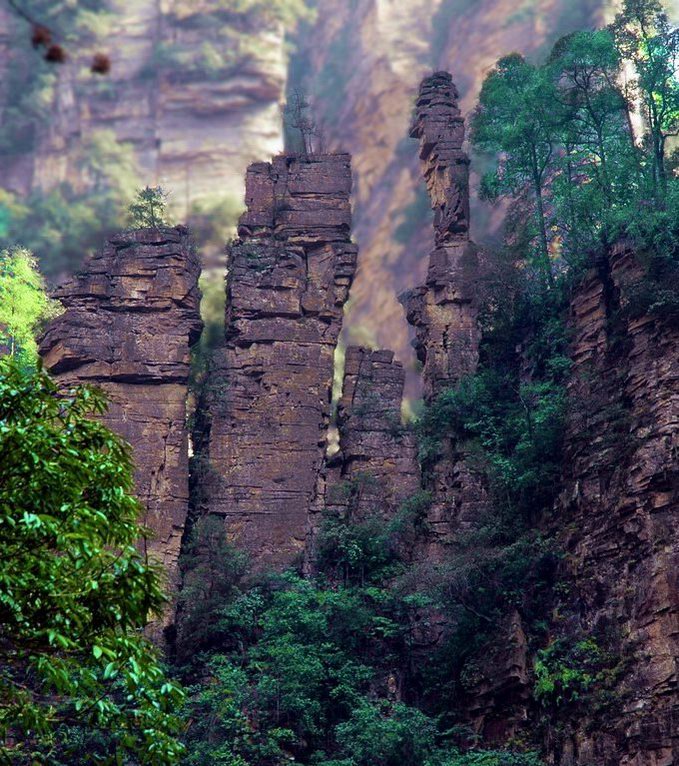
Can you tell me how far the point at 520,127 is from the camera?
35906 mm

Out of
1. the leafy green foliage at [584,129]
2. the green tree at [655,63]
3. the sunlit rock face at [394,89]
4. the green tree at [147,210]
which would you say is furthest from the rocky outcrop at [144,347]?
the sunlit rock face at [394,89]

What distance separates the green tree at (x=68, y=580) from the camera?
14.6 m

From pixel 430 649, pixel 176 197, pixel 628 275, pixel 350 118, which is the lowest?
pixel 430 649

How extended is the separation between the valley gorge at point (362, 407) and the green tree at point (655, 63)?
358cm

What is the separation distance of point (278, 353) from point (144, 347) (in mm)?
3395

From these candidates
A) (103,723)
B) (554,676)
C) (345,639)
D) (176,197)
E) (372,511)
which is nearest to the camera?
(103,723)

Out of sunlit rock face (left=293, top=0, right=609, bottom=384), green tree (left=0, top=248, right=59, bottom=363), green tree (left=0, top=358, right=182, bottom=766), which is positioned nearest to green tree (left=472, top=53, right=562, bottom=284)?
green tree (left=0, top=248, right=59, bottom=363)

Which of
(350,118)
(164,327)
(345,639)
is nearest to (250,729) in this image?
(345,639)

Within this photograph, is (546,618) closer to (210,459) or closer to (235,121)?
(210,459)

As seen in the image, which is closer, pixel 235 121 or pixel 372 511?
pixel 372 511

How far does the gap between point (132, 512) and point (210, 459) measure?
746 inches

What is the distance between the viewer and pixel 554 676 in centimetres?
2752

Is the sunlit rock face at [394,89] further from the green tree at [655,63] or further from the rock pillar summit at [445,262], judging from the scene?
the green tree at [655,63]

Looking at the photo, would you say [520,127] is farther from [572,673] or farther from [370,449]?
[572,673]
